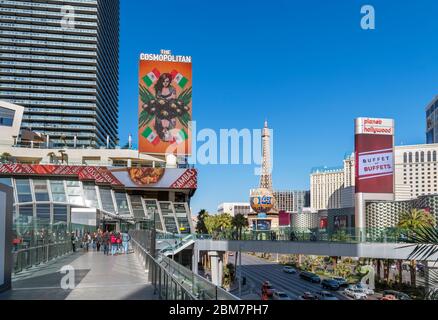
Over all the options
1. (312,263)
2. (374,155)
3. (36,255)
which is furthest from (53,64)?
(36,255)

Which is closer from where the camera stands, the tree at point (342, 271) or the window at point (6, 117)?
the tree at point (342, 271)

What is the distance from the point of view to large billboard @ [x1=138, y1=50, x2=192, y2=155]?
2682 inches

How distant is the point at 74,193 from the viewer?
2576 inches

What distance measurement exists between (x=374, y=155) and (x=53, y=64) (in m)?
86.3

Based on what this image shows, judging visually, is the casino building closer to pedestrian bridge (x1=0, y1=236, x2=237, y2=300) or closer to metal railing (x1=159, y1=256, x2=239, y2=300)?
pedestrian bridge (x1=0, y1=236, x2=237, y2=300)

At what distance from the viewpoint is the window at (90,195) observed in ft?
214

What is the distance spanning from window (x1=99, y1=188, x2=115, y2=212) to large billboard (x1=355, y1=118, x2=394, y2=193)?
109 feet

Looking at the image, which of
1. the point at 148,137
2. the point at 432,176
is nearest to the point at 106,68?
the point at 148,137

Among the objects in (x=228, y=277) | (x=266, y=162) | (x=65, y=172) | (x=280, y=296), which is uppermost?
(x=266, y=162)

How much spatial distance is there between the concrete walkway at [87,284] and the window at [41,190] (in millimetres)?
46921

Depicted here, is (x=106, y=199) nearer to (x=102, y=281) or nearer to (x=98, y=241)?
(x=98, y=241)

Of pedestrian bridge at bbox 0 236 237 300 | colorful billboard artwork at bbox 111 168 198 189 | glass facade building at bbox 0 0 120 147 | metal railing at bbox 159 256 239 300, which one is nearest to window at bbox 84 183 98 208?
colorful billboard artwork at bbox 111 168 198 189

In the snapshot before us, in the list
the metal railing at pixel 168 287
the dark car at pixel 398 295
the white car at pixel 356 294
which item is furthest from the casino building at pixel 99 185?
the metal railing at pixel 168 287

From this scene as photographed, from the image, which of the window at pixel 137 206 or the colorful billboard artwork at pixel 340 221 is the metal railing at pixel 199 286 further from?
the colorful billboard artwork at pixel 340 221
